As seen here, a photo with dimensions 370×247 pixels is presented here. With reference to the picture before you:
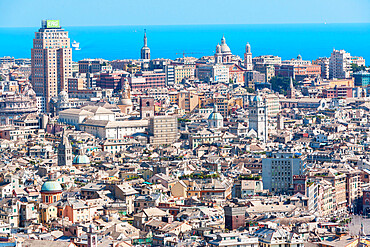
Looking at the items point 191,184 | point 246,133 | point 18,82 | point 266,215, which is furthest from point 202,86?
point 266,215

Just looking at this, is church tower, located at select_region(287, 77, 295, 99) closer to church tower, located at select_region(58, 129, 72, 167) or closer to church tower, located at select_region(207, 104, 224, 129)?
church tower, located at select_region(207, 104, 224, 129)

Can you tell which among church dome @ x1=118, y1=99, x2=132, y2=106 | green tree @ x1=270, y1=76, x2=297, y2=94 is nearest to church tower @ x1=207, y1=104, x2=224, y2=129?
church dome @ x1=118, y1=99, x2=132, y2=106

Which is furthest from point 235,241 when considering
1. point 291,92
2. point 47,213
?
point 291,92

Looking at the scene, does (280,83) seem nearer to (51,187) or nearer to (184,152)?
(184,152)

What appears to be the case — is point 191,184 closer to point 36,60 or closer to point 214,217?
point 214,217

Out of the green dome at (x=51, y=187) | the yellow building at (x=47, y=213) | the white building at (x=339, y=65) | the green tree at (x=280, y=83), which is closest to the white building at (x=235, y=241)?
the yellow building at (x=47, y=213)
